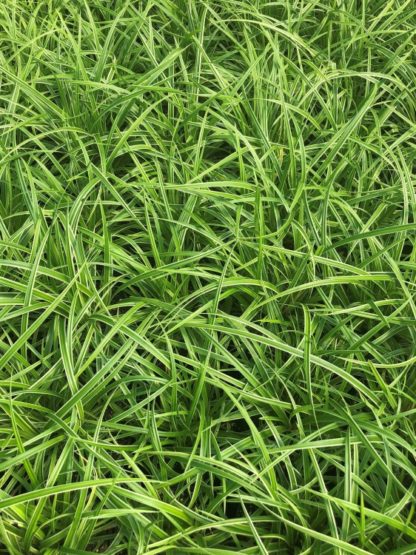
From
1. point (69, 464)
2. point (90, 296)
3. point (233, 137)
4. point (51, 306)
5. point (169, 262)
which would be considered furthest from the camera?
point (233, 137)

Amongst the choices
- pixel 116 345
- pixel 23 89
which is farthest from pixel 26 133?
pixel 116 345

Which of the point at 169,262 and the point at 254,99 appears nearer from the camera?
the point at 169,262

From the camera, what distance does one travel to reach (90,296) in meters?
1.51

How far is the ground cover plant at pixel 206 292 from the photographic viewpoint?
1.26 m

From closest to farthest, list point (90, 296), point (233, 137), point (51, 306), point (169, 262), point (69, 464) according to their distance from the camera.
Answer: point (69, 464)
point (51, 306)
point (90, 296)
point (169, 262)
point (233, 137)

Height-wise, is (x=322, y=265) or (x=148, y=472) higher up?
(x=322, y=265)

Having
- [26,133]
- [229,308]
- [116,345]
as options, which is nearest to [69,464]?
[116,345]

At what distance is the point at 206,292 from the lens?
1.54 metres

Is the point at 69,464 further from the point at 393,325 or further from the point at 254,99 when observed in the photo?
the point at 254,99

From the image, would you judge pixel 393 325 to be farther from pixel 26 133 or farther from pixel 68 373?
pixel 26 133

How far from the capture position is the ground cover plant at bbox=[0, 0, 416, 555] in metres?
1.26

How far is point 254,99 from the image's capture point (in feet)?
6.15

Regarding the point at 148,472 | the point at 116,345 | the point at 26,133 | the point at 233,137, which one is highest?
the point at 233,137

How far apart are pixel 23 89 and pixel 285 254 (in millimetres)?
1068
